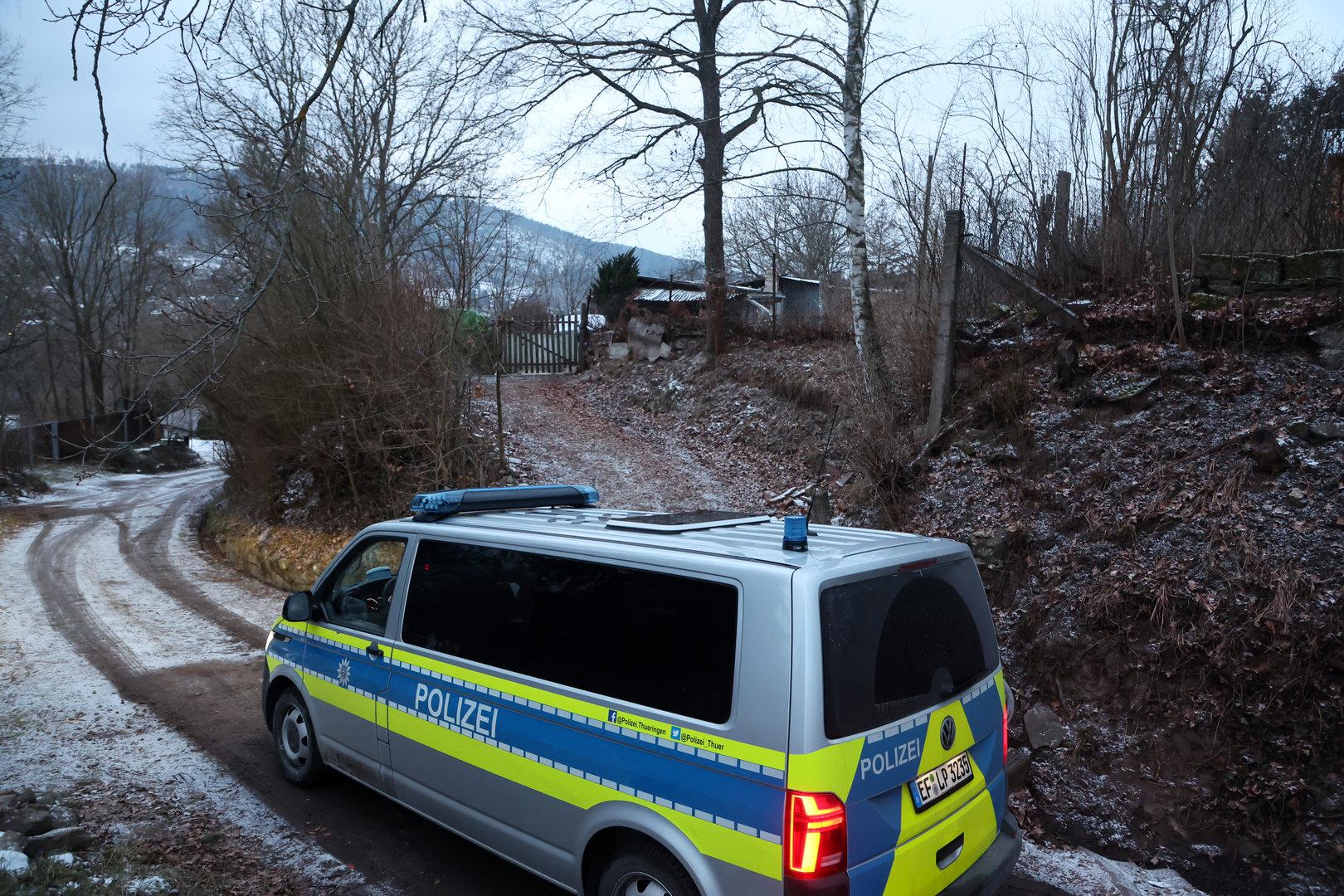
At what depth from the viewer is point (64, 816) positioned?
15.3 ft

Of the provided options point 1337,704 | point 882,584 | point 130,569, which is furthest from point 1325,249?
point 130,569

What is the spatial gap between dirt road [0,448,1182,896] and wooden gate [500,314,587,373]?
9505 millimetres

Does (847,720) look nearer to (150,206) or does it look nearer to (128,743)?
(128,743)

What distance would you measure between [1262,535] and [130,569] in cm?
1569

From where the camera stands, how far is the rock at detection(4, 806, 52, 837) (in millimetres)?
4316

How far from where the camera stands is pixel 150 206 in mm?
44438

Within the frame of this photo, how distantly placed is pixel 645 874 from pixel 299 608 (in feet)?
10.0

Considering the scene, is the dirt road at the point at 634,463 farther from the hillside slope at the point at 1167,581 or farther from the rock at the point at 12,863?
the rock at the point at 12,863

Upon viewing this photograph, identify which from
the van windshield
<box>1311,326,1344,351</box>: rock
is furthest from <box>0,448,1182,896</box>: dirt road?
<box>1311,326,1344,351</box>: rock

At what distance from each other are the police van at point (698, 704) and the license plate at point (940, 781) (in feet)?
0.03

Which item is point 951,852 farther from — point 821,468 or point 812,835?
point 821,468

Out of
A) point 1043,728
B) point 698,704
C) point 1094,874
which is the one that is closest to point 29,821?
point 698,704

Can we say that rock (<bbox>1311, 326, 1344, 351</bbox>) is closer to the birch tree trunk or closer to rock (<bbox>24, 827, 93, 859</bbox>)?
the birch tree trunk

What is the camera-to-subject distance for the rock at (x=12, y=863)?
3.75m
